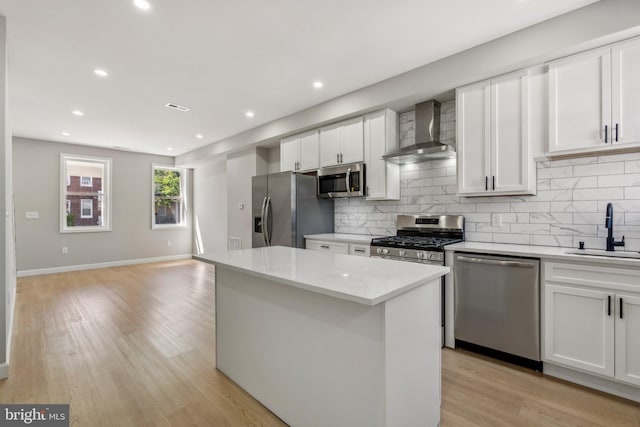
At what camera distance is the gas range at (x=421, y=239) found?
2.79m

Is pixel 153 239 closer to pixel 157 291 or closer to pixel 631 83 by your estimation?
pixel 157 291

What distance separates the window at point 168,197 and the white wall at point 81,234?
0.15m

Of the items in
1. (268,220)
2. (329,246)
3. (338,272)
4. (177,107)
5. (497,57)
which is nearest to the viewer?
(338,272)

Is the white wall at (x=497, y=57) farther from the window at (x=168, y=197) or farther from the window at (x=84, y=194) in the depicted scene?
the window at (x=84, y=194)

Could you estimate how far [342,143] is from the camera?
3.95 m

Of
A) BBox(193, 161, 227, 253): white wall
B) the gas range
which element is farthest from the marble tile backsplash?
BBox(193, 161, 227, 253): white wall

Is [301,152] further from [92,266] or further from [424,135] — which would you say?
[92,266]

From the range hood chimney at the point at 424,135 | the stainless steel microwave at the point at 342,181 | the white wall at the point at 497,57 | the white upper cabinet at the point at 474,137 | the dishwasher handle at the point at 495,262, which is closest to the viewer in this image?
the white wall at the point at 497,57

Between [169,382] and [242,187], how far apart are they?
3899mm

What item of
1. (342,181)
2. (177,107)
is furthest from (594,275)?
(177,107)

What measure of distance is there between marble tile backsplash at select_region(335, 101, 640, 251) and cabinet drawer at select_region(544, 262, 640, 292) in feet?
1.81

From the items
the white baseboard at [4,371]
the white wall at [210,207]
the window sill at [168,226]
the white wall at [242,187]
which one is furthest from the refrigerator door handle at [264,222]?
the window sill at [168,226]

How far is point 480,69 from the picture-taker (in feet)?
8.62

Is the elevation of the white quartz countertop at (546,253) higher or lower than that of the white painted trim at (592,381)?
higher
